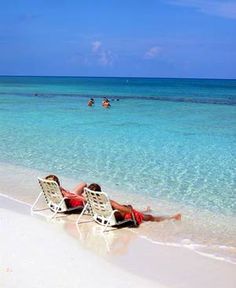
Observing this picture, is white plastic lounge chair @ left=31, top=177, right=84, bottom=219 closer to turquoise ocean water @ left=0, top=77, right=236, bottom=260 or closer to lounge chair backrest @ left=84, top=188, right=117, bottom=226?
lounge chair backrest @ left=84, top=188, right=117, bottom=226

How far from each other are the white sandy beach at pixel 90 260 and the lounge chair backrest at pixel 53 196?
1.00ft

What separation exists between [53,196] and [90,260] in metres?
2.65

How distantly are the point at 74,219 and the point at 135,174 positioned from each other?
14.0 ft

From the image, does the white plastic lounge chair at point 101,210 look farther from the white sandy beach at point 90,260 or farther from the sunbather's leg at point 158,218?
the sunbather's leg at point 158,218

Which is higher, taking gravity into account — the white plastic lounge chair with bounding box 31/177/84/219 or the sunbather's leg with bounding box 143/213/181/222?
the white plastic lounge chair with bounding box 31/177/84/219

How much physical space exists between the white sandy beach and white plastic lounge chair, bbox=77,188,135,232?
0.47 ft

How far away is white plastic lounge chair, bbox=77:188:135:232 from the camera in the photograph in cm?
825

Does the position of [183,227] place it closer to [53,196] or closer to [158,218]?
[158,218]

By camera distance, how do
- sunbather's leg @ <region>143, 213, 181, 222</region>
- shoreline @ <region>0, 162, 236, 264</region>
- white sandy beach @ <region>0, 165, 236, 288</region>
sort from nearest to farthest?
white sandy beach @ <region>0, 165, 236, 288</region> → shoreline @ <region>0, 162, 236, 264</region> → sunbather's leg @ <region>143, 213, 181, 222</region>

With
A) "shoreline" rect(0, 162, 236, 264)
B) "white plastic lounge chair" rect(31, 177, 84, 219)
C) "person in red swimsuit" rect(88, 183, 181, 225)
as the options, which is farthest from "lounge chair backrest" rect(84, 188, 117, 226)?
"white plastic lounge chair" rect(31, 177, 84, 219)

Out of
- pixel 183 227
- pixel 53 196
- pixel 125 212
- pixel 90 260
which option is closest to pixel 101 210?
pixel 125 212

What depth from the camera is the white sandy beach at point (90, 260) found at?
6086mm

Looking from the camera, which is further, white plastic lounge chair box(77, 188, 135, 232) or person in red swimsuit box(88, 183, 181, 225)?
person in red swimsuit box(88, 183, 181, 225)

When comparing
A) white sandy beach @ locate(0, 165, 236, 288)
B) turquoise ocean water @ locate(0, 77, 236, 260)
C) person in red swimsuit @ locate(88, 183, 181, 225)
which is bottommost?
turquoise ocean water @ locate(0, 77, 236, 260)
